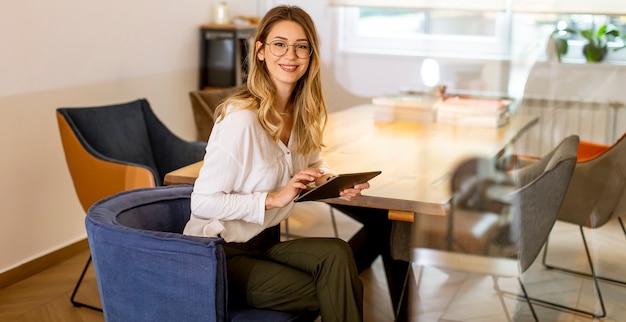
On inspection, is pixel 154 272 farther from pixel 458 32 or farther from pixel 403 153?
pixel 458 32

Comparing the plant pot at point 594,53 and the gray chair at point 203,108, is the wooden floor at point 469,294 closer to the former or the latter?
the plant pot at point 594,53


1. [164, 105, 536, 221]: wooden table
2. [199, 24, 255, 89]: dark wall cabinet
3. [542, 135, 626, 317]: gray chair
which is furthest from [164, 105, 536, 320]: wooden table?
[199, 24, 255, 89]: dark wall cabinet

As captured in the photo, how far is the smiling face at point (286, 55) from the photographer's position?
2.40m

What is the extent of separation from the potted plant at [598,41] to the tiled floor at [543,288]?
2.44 ft

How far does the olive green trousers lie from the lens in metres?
2.24

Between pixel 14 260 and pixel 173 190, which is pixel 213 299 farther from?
pixel 14 260

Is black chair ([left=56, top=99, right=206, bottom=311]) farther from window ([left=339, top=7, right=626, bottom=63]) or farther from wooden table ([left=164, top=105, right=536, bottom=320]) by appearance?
window ([left=339, top=7, right=626, bottom=63])

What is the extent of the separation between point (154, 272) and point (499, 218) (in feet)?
6.48

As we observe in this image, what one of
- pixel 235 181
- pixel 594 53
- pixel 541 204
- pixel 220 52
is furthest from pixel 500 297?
pixel 220 52

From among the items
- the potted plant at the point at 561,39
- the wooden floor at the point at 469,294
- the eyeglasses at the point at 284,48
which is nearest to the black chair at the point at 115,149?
the wooden floor at the point at 469,294

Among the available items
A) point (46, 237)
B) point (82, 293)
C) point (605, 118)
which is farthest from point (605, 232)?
point (46, 237)

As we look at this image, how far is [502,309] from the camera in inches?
136

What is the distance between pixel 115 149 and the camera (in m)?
3.63

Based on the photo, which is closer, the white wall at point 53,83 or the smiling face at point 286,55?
the smiling face at point 286,55
